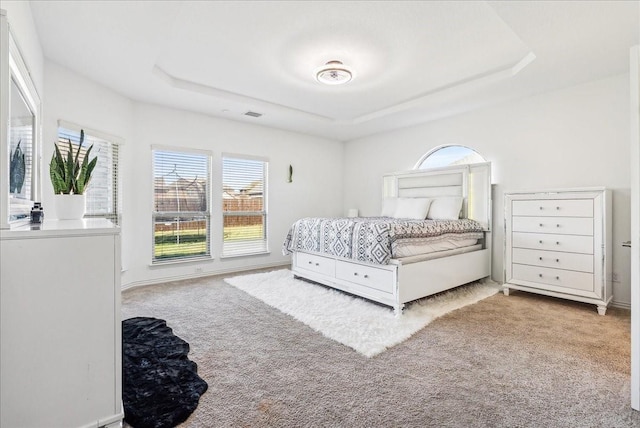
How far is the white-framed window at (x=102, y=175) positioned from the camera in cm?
348

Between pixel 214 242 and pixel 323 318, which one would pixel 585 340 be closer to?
pixel 323 318

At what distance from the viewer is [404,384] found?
1.85m

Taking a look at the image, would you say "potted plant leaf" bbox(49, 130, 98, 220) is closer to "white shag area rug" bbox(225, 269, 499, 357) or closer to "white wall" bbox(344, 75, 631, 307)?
"white shag area rug" bbox(225, 269, 499, 357)

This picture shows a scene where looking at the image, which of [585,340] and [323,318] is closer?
[585,340]

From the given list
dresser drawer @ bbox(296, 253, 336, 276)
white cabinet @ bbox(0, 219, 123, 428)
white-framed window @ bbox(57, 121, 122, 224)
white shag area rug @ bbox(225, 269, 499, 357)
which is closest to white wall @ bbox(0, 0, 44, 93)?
white-framed window @ bbox(57, 121, 122, 224)

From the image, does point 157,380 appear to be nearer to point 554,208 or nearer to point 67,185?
point 67,185

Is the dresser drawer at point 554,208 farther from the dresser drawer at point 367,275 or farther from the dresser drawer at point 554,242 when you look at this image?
the dresser drawer at point 367,275

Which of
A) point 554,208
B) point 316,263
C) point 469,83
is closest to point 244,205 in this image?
point 316,263

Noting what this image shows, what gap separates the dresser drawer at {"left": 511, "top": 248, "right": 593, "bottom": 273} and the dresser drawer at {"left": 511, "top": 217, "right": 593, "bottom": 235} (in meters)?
0.23

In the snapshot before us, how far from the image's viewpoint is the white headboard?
4246mm

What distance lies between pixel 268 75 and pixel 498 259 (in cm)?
381

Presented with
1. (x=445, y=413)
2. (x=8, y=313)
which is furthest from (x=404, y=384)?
(x=8, y=313)

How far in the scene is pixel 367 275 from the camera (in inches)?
131

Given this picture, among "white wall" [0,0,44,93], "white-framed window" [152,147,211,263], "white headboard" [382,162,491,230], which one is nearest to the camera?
"white wall" [0,0,44,93]
